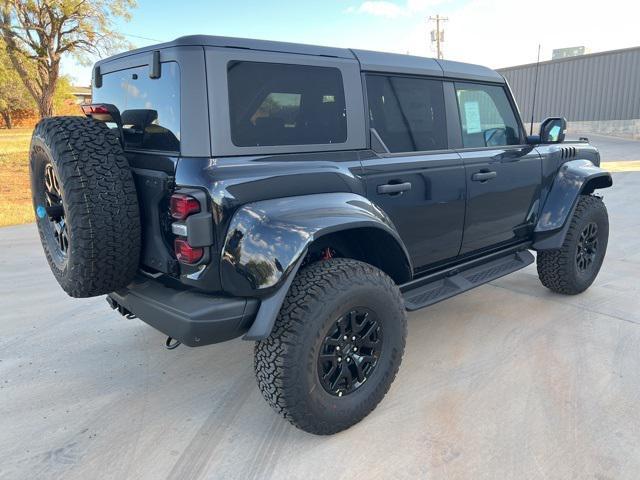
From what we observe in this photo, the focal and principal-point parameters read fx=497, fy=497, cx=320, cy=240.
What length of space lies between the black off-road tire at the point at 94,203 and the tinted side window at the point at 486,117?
2231mm

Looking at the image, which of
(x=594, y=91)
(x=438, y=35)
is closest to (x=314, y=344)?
(x=594, y=91)

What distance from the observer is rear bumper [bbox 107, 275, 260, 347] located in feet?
7.00

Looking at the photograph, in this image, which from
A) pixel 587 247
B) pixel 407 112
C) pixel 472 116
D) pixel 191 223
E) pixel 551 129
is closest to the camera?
pixel 191 223

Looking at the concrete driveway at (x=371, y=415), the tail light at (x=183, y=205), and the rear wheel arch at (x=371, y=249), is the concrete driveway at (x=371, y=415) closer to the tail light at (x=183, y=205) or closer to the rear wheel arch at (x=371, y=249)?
the rear wheel arch at (x=371, y=249)

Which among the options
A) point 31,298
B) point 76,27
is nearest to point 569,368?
point 31,298

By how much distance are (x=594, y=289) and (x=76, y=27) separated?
1577cm

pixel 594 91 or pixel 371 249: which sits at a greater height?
pixel 594 91

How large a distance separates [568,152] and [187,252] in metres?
3.40

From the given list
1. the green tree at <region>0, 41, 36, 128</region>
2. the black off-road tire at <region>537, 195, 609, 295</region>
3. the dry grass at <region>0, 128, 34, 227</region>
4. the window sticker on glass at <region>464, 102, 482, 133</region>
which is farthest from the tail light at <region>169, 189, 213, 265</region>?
the green tree at <region>0, 41, 36, 128</region>

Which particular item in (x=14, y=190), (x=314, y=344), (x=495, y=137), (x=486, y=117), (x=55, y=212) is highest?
(x=486, y=117)

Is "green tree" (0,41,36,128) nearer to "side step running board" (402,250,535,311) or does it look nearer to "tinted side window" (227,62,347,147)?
"tinted side window" (227,62,347,147)

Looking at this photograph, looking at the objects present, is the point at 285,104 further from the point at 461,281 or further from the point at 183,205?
the point at 461,281

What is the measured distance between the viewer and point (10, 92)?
33.7m

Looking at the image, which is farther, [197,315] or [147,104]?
[147,104]
